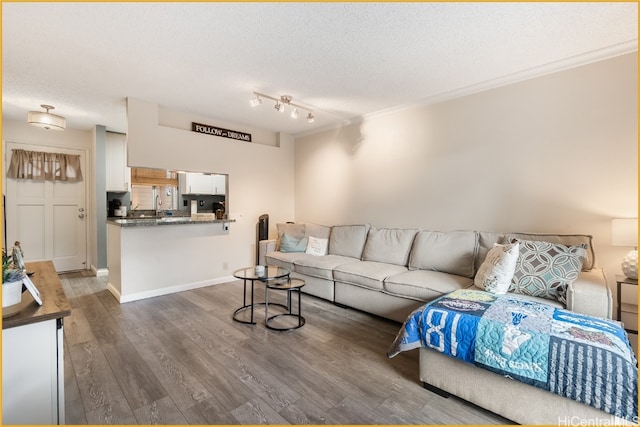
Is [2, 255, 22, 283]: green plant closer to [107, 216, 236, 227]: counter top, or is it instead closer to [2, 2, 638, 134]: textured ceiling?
[2, 2, 638, 134]: textured ceiling

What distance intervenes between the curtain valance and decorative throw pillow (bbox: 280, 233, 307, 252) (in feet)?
12.2

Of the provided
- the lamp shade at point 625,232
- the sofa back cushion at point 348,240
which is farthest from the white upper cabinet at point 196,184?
the lamp shade at point 625,232

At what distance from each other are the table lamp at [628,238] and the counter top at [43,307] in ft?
11.5

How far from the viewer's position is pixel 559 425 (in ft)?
5.01

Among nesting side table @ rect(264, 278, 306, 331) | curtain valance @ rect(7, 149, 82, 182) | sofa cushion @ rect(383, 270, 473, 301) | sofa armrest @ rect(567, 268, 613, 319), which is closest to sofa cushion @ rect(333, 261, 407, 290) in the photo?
sofa cushion @ rect(383, 270, 473, 301)

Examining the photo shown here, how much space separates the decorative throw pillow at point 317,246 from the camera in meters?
4.21

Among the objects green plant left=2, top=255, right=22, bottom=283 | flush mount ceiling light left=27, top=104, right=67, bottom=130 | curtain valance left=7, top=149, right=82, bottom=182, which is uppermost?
flush mount ceiling light left=27, top=104, right=67, bottom=130

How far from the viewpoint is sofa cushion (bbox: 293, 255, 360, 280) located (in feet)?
11.7

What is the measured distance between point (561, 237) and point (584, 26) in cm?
164

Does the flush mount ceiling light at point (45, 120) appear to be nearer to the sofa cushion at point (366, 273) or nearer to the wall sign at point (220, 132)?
the wall sign at point (220, 132)

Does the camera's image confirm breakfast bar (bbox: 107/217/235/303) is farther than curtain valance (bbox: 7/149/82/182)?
No

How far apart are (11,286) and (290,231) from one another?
3.35 m

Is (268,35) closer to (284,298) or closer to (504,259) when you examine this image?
(504,259)

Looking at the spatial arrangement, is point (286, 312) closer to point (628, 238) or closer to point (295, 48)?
point (295, 48)
